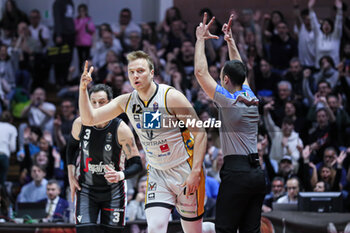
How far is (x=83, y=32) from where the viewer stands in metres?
15.7

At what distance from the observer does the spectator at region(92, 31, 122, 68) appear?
1515 centimetres

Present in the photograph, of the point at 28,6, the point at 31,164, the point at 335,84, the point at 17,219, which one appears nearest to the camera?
the point at 17,219

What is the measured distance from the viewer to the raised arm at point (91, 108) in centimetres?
611

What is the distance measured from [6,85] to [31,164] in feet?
11.2

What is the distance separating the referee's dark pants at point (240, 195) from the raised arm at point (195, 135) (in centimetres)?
34

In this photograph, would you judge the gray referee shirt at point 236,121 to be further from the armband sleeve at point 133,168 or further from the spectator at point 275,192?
the spectator at point 275,192

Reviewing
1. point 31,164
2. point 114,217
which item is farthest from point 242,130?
point 31,164

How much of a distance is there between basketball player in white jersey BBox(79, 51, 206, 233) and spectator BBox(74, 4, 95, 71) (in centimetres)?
931

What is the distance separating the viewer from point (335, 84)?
1327 centimetres

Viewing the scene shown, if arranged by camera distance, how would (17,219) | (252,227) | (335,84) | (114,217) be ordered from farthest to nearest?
(335,84) → (17,219) → (114,217) → (252,227)

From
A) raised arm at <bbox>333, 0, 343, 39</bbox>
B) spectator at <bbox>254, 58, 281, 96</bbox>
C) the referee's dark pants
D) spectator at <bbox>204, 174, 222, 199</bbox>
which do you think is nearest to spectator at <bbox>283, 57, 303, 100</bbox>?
spectator at <bbox>254, 58, 281, 96</bbox>

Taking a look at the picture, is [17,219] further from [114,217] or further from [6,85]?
[6,85]

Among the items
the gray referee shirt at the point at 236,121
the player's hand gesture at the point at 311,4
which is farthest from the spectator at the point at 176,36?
the gray referee shirt at the point at 236,121

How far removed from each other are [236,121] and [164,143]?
87 cm
